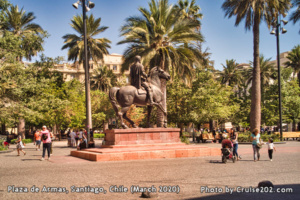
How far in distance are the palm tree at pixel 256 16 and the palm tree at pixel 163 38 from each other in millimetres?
5284

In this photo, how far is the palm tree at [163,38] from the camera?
2084 cm

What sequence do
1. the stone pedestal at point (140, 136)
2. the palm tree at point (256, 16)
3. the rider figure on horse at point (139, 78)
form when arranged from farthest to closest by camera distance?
the palm tree at point (256, 16) → the rider figure on horse at point (139, 78) → the stone pedestal at point (140, 136)

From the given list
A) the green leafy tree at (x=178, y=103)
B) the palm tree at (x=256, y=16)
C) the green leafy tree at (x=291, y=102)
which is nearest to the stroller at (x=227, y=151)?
the palm tree at (x=256, y=16)

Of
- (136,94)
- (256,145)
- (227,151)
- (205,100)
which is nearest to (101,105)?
(205,100)

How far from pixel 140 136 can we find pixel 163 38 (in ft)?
34.9

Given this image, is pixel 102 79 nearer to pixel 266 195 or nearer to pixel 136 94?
pixel 136 94

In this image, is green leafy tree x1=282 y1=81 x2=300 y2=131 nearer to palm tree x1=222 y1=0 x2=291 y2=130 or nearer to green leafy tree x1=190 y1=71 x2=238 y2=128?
green leafy tree x1=190 y1=71 x2=238 y2=128

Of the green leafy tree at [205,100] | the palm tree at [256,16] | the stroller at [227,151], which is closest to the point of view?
the stroller at [227,151]

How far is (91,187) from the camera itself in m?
6.34

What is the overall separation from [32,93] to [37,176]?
16373mm

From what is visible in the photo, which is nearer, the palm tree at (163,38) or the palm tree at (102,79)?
the palm tree at (163,38)

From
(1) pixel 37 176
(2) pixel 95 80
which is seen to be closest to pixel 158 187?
(1) pixel 37 176

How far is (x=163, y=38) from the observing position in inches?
867

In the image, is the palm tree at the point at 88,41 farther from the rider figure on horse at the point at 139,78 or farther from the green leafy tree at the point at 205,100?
the rider figure on horse at the point at 139,78
